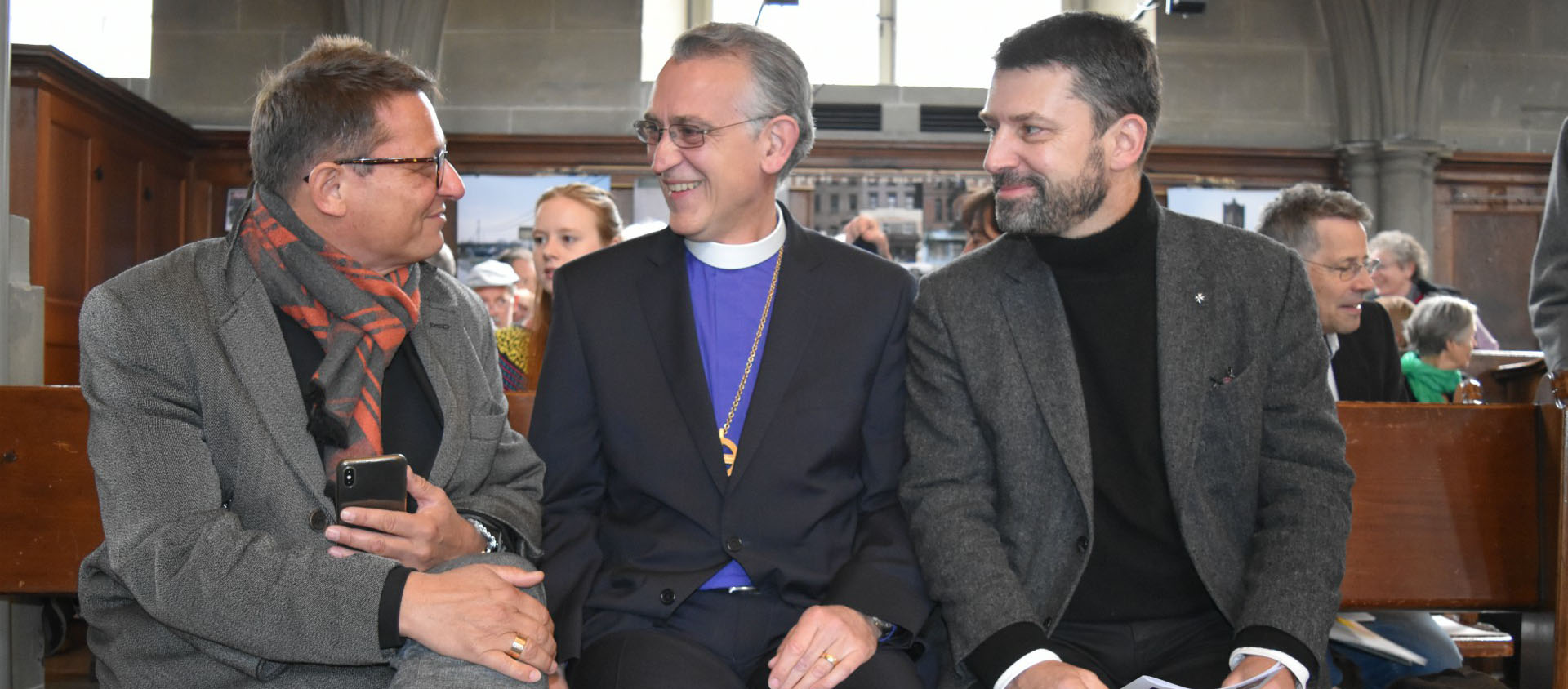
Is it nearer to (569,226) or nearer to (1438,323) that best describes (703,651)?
(569,226)

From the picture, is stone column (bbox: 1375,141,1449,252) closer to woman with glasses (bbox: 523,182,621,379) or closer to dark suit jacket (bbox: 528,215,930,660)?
woman with glasses (bbox: 523,182,621,379)

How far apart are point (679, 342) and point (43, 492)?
4.63ft

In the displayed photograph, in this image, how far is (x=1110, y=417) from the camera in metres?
2.39

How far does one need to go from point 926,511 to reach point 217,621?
1.18 meters

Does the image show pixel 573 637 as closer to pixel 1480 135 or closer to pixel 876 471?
pixel 876 471

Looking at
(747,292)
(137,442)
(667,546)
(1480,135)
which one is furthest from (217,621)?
(1480,135)

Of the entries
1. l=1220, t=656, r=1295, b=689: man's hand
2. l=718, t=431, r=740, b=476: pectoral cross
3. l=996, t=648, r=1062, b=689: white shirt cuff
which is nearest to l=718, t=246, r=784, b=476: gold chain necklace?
l=718, t=431, r=740, b=476: pectoral cross

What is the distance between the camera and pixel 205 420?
202cm

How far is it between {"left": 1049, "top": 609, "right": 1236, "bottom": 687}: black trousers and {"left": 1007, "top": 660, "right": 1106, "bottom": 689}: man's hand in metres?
0.12

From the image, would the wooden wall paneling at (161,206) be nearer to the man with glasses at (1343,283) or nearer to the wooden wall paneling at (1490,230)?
the man with glasses at (1343,283)

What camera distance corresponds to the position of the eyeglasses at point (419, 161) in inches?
86.0

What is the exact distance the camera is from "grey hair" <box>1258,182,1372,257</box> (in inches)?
156

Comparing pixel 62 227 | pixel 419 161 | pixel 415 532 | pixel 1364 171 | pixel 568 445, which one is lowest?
pixel 415 532

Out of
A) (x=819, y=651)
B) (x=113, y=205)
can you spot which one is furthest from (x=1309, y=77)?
(x=819, y=651)
